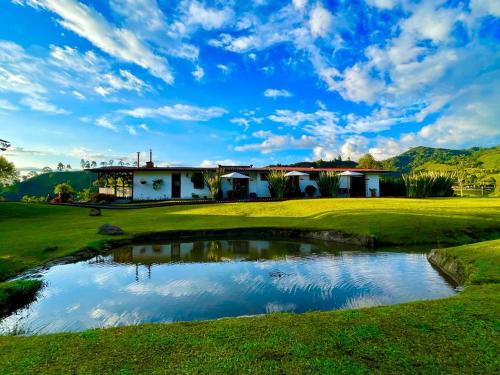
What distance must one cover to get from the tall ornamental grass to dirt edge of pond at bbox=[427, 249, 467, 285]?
70.0ft

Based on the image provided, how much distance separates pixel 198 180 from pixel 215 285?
23.1 m

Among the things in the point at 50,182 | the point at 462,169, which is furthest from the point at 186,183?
the point at 50,182

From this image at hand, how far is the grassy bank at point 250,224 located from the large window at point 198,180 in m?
9.32

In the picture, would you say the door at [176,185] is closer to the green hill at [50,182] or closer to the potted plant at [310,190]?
the potted plant at [310,190]

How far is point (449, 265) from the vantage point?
8328 mm

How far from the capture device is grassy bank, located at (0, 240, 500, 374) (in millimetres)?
3119

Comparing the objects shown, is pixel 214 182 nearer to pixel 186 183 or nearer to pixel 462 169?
pixel 186 183

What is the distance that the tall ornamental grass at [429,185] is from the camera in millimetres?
28484

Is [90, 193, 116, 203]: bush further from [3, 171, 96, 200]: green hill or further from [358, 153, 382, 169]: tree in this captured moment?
[3, 171, 96, 200]: green hill

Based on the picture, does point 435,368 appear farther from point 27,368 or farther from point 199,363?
point 27,368

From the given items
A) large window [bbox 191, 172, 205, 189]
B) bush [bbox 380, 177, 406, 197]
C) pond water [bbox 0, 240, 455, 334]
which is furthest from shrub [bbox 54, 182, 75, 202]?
bush [bbox 380, 177, 406, 197]

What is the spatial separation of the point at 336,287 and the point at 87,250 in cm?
857

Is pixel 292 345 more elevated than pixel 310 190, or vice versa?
pixel 310 190

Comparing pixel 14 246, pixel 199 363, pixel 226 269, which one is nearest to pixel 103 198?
pixel 14 246
